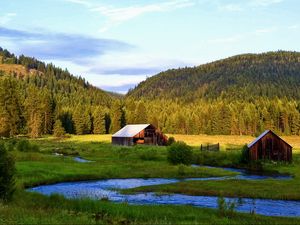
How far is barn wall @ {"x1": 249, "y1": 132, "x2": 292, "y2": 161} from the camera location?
244ft

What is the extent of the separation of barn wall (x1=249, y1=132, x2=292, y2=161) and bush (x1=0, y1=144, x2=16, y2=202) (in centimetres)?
5303

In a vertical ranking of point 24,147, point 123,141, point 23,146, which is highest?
point 123,141

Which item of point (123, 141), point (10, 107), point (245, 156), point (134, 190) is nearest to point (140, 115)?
point (10, 107)

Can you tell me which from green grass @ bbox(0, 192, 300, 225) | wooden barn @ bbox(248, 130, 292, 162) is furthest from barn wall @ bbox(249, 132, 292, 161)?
green grass @ bbox(0, 192, 300, 225)

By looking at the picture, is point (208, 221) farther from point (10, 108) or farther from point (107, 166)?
point (10, 108)

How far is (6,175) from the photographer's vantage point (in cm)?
2780

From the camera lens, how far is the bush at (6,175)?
89.5 feet

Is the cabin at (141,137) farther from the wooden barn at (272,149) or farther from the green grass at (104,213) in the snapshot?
the green grass at (104,213)

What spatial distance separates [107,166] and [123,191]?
71.0 feet

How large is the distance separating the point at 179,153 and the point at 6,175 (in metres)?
40.6

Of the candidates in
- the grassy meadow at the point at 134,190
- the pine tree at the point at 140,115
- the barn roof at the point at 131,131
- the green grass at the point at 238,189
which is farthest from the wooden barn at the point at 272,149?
the pine tree at the point at 140,115

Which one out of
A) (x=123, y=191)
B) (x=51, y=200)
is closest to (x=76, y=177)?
(x=123, y=191)

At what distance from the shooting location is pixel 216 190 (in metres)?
41.8

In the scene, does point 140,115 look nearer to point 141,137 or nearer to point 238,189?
point 141,137
